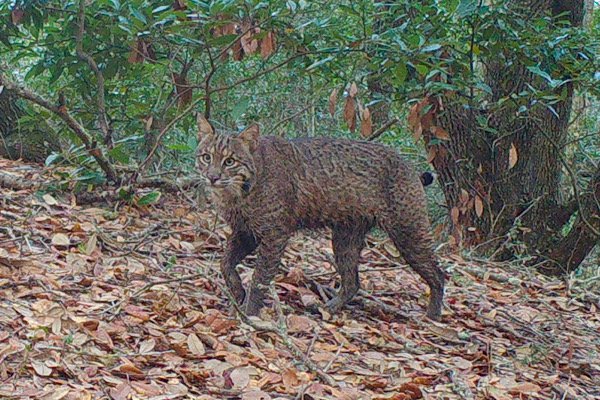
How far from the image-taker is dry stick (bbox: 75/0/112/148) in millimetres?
6262

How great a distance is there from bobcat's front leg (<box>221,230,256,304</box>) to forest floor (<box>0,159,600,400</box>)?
114 mm

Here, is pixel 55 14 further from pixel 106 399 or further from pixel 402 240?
pixel 106 399

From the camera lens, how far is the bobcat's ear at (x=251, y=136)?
17.9 ft

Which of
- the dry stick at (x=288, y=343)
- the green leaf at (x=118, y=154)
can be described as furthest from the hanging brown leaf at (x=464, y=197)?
the dry stick at (x=288, y=343)

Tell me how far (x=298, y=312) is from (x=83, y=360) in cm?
201

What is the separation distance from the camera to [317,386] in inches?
168

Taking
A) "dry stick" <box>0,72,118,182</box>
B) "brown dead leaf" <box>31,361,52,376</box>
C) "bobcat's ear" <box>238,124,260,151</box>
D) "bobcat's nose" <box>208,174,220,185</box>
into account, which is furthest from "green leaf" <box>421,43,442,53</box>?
"brown dead leaf" <box>31,361,52,376</box>

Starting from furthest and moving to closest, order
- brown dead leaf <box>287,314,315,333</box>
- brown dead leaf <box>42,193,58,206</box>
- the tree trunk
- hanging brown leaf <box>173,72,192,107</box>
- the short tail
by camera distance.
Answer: the tree trunk
hanging brown leaf <box>173,72,192,107</box>
brown dead leaf <box>42,193,58,206</box>
the short tail
brown dead leaf <box>287,314,315,333</box>

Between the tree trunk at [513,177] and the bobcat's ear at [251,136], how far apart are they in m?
3.16

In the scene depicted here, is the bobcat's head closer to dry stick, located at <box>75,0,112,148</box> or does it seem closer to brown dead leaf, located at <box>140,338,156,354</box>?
brown dead leaf, located at <box>140,338,156,354</box>

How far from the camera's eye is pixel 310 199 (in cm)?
580

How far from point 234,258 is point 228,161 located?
670mm

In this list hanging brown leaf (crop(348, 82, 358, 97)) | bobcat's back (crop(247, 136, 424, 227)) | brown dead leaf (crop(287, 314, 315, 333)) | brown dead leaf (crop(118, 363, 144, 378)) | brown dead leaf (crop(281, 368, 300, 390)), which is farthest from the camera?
hanging brown leaf (crop(348, 82, 358, 97))

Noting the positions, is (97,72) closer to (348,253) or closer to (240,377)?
(348,253)
